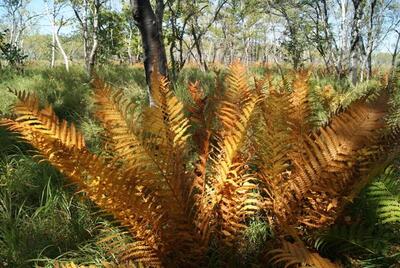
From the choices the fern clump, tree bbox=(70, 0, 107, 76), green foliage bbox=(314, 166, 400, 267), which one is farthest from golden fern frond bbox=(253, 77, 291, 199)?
tree bbox=(70, 0, 107, 76)

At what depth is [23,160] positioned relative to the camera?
105 inches

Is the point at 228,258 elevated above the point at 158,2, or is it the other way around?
the point at 158,2

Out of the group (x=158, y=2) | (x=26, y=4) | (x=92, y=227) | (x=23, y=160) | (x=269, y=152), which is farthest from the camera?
(x=26, y=4)

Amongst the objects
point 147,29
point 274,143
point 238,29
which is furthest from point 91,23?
point 238,29

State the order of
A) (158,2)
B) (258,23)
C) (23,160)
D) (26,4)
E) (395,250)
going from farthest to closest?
(26,4), (258,23), (158,2), (23,160), (395,250)

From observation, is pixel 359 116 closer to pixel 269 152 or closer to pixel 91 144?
pixel 269 152

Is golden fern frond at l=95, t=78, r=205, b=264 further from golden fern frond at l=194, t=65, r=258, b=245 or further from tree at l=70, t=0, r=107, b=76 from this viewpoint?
tree at l=70, t=0, r=107, b=76

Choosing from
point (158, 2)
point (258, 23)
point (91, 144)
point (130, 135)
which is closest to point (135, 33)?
point (258, 23)

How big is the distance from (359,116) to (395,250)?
53cm

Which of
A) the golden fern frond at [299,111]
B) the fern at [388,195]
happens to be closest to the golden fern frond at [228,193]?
the golden fern frond at [299,111]

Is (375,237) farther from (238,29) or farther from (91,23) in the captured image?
(238,29)

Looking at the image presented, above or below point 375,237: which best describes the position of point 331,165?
above

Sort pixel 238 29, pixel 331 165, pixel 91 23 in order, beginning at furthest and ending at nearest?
pixel 238 29 → pixel 91 23 → pixel 331 165

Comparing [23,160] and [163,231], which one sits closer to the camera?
[163,231]
